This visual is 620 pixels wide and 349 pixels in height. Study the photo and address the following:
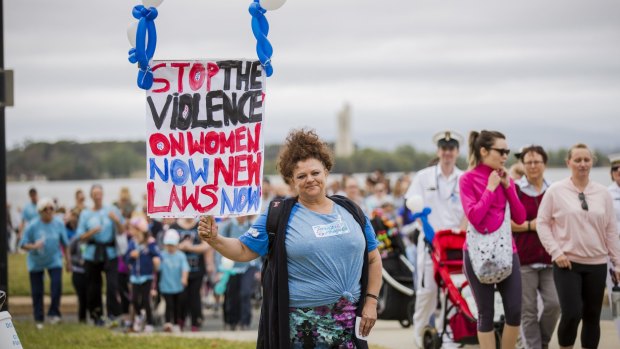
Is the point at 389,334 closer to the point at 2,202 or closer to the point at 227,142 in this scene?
the point at 2,202

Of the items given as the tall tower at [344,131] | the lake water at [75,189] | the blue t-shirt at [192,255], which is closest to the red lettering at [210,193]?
the blue t-shirt at [192,255]

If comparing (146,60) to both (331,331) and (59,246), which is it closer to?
(331,331)

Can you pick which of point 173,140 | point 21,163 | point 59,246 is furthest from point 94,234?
point 21,163

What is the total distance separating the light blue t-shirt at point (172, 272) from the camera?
15055 millimetres

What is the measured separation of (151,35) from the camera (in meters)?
6.46

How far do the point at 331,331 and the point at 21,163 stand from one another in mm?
33665

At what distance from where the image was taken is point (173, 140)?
6.52m

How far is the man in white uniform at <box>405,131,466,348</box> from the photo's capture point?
11148 millimetres

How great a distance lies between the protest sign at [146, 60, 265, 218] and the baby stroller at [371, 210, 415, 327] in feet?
22.7

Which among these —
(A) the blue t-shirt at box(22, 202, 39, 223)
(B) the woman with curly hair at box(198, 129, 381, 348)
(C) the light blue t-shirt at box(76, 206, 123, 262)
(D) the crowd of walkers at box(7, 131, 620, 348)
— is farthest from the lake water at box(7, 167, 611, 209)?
(B) the woman with curly hair at box(198, 129, 381, 348)

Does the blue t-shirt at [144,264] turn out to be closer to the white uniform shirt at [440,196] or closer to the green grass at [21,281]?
the green grass at [21,281]

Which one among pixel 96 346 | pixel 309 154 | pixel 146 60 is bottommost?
pixel 96 346

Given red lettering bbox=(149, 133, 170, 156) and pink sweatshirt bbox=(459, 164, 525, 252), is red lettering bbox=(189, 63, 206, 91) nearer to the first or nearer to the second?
red lettering bbox=(149, 133, 170, 156)

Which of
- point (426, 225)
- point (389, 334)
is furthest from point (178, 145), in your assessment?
point (389, 334)
